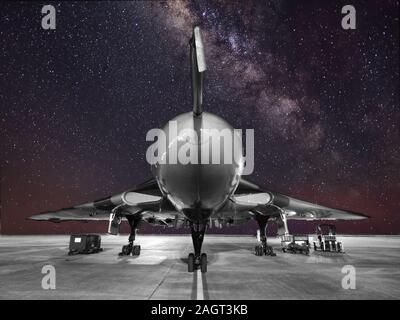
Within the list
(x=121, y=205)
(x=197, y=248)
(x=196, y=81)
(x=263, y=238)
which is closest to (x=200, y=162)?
(x=196, y=81)

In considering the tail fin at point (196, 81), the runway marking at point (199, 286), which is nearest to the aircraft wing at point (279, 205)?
the runway marking at point (199, 286)

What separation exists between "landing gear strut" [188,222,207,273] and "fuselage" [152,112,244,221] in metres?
2.78

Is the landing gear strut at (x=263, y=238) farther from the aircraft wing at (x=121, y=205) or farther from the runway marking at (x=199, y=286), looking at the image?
the runway marking at (x=199, y=286)

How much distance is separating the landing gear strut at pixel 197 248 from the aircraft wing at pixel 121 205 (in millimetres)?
1692

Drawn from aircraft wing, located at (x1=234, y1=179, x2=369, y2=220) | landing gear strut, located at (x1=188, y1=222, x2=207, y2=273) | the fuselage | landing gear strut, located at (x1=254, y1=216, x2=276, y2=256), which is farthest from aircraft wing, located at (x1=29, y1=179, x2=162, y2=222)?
landing gear strut, located at (x1=254, y1=216, x2=276, y2=256)

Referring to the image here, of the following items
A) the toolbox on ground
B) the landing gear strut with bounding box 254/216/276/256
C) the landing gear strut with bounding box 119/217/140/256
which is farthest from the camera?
the toolbox on ground

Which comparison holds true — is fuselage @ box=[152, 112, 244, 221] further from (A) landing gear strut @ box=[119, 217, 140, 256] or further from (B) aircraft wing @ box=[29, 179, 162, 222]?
(A) landing gear strut @ box=[119, 217, 140, 256]

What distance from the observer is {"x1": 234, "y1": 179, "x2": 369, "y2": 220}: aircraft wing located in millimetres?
10570

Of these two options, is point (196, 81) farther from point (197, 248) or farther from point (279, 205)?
point (279, 205)

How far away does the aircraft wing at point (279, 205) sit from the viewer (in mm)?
10570

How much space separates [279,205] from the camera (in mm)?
12984
